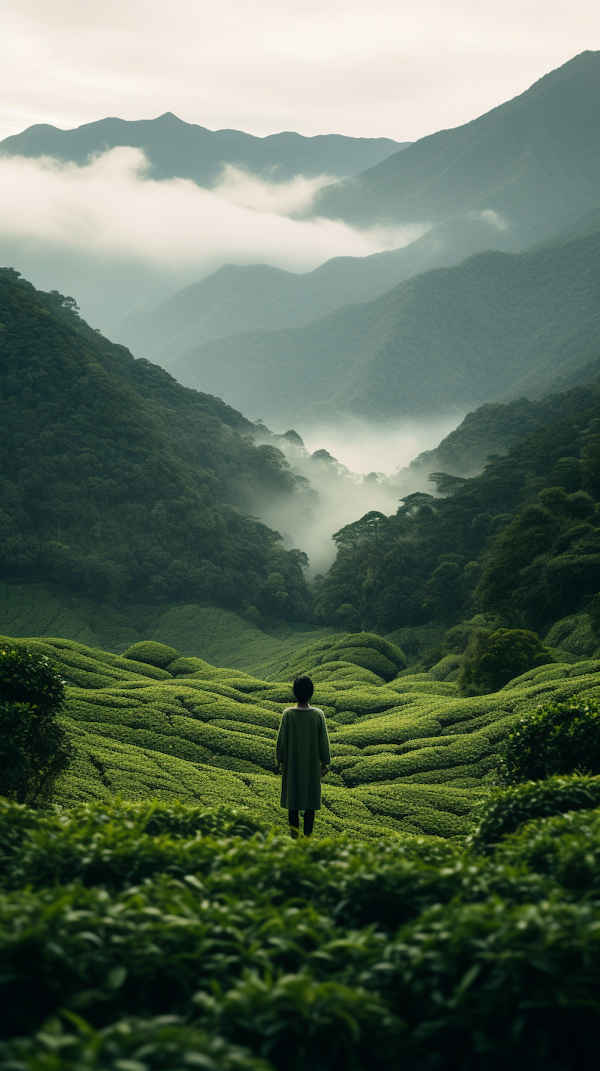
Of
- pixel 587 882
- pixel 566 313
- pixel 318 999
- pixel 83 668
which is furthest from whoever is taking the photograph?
pixel 566 313

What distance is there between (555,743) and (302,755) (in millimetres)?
3369

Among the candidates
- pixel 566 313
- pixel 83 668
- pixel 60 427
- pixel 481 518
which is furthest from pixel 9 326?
pixel 566 313

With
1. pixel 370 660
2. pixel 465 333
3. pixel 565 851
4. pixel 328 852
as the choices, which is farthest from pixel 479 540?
pixel 465 333

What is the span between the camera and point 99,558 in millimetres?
65188

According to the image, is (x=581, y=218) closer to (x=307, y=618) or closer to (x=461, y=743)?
(x=307, y=618)

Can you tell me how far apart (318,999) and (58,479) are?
6736 centimetres

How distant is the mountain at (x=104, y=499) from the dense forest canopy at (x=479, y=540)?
832cm

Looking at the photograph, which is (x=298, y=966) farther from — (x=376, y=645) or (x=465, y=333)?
(x=465, y=333)

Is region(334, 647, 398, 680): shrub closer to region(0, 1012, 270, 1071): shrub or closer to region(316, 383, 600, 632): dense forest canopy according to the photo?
region(316, 383, 600, 632): dense forest canopy

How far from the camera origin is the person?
317 inches

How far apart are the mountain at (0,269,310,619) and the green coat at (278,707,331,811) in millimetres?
56681

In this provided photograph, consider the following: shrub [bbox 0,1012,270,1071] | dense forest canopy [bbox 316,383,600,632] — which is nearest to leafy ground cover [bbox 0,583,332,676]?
dense forest canopy [bbox 316,383,600,632]

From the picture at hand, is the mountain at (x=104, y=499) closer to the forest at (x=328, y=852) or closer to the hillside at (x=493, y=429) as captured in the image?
the forest at (x=328, y=852)

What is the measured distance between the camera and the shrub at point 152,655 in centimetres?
2484
